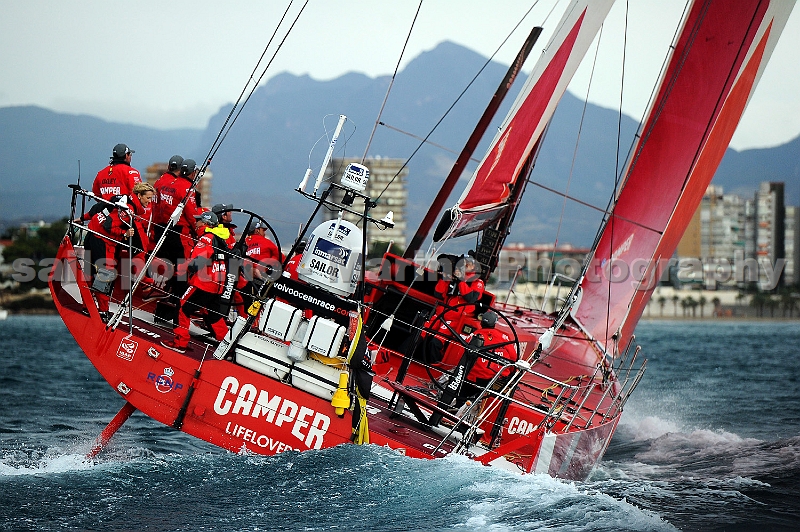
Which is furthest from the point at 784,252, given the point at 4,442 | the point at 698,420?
the point at 4,442

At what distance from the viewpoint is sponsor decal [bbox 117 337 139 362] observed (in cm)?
769

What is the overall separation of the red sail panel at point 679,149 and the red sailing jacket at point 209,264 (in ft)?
14.6

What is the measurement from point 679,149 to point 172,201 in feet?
20.9

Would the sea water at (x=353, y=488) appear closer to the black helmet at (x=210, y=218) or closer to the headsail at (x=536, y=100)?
the black helmet at (x=210, y=218)

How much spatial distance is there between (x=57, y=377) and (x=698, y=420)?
453 inches

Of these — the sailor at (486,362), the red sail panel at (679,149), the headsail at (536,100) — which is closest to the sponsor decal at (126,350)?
the sailor at (486,362)

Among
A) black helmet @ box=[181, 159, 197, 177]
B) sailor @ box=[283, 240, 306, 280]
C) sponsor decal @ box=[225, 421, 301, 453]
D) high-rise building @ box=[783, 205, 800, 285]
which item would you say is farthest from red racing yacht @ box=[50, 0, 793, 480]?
high-rise building @ box=[783, 205, 800, 285]

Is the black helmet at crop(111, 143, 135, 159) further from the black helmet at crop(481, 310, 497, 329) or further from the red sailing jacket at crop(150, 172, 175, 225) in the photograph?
the black helmet at crop(481, 310, 497, 329)

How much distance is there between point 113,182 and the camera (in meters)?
9.15

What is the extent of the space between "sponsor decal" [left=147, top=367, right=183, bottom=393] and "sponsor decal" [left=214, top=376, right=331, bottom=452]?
373 millimetres

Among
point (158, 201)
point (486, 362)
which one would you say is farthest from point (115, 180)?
point (486, 362)

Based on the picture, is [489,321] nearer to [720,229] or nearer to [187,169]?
[187,169]

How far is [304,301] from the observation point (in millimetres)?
7715

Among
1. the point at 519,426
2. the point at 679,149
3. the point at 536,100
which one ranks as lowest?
the point at 519,426
